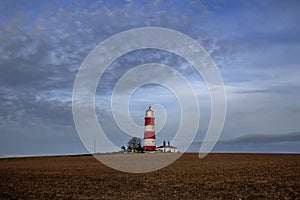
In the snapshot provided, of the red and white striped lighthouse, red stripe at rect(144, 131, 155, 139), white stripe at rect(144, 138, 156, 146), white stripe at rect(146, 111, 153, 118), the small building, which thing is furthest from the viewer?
the small building

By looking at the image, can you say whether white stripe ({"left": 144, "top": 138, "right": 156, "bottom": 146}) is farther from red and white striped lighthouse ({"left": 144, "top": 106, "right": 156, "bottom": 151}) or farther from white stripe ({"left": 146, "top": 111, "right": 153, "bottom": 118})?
white stripe ({"left": 146, "top": 111, "right": 153, "bottom": 118})

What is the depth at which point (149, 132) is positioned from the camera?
64625 mm

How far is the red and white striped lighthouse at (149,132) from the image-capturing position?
2542 inches

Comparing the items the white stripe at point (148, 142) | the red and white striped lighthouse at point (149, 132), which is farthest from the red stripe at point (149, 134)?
the white stripe at point (148, 142)

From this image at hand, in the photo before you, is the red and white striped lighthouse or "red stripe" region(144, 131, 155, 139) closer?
the red and white striped lighthouse

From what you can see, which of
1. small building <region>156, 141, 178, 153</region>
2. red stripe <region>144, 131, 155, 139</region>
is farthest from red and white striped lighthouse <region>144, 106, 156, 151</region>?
small building <region>156, 141, 178, 153</region>

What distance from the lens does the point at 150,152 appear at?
2611 inches

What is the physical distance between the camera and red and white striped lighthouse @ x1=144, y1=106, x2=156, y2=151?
64562mm

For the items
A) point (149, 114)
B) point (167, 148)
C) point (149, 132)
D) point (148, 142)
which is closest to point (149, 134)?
point (149, 132)

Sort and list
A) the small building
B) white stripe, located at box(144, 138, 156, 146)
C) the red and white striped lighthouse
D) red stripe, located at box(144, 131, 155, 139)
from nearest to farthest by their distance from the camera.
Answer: the red and white striped lighthouse, red stripe, located at box(144, 131, 155, 139), white stripe, located at box(144, 138, 156, 146), the small building

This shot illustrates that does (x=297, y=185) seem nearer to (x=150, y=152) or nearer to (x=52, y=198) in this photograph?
(x=52, y=198)

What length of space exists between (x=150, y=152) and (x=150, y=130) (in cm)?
380

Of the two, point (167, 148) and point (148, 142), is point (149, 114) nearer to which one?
point (148, 142)

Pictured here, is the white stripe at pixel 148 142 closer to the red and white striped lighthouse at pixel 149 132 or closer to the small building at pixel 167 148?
the red and white striped lighthouse at pixel 149 132
